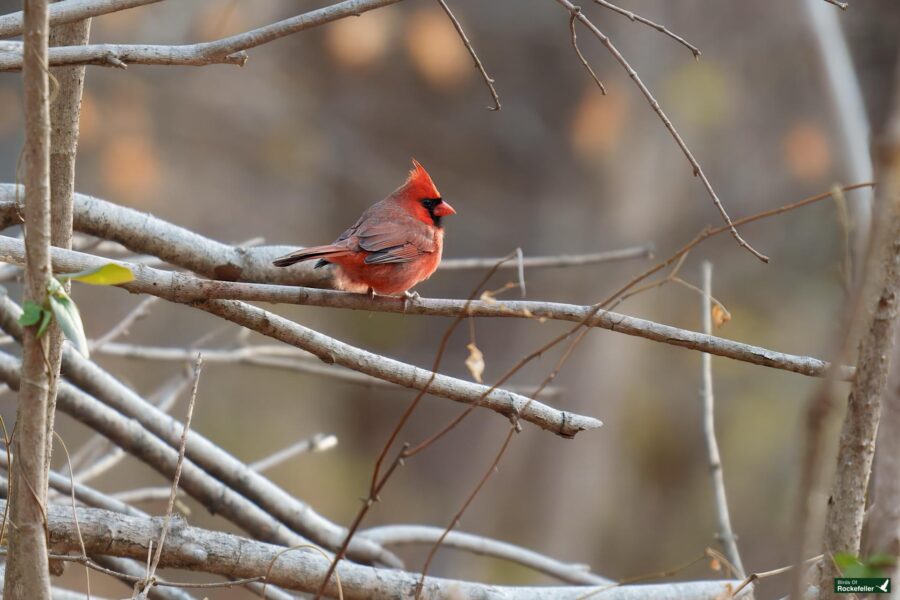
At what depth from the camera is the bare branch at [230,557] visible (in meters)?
2.53

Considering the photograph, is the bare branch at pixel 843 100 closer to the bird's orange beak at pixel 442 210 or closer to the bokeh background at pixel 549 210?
the bird's orange beak at pixel 442 210

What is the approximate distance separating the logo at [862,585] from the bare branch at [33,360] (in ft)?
4.62

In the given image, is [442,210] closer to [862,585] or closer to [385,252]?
[385,252]

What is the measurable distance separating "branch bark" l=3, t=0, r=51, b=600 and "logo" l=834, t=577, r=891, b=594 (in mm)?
1407

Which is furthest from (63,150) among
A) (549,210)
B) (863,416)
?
(549,210)

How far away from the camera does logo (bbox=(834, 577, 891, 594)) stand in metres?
1.67

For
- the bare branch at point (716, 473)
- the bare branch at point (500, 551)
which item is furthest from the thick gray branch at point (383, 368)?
the bare branch at point (500, 551)

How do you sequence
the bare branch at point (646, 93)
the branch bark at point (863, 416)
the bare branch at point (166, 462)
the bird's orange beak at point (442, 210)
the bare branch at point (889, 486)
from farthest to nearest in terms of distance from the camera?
the bird's orange beak at point (442, 210) < the bare branch at point (166, 462) < the bare branch at point (646, 93) < the branch bark at point (863, 416) < the bare branch at point (889, 486)

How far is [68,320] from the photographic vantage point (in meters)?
1.64

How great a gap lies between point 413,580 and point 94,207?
144cm

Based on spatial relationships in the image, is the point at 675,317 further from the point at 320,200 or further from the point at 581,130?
the point at 320,200

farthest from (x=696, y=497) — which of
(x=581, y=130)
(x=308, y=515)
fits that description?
(x=308, y=515)

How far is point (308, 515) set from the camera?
3.54m

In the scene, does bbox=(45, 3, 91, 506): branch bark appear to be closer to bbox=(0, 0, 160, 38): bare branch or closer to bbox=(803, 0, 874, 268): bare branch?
bbox=(0, 0, 160, 38): bare branch
